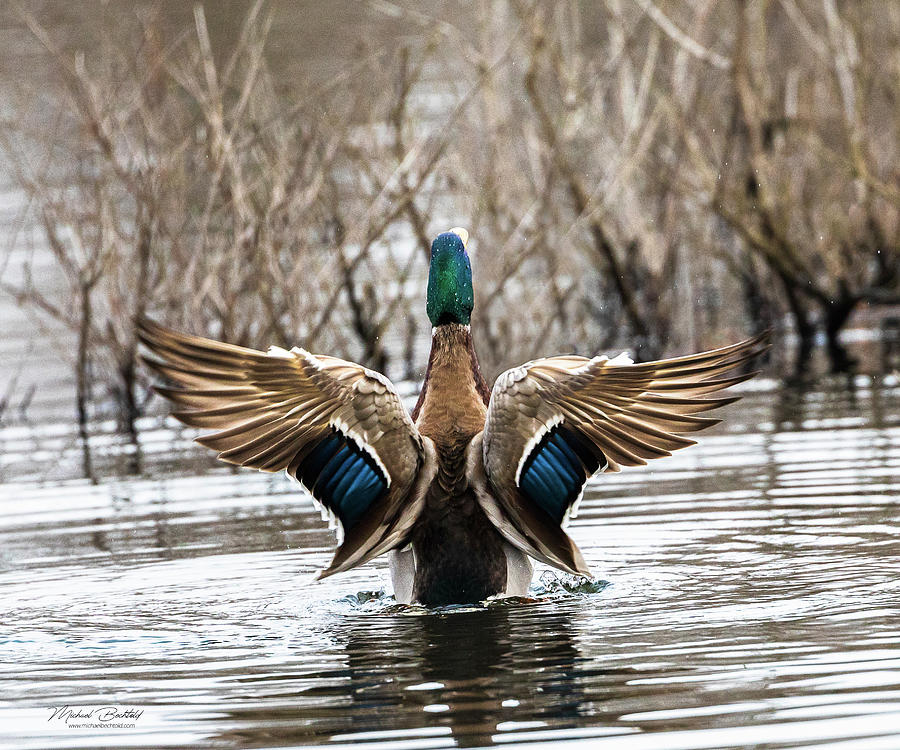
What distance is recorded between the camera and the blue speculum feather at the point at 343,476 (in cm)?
652

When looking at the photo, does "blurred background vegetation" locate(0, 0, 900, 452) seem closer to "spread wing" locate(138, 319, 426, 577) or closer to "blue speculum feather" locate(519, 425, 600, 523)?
"spread wing" locate(138, 319, 426, 577)

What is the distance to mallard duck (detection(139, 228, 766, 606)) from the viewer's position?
20.9 ft

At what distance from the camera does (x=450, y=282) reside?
23.6 ft

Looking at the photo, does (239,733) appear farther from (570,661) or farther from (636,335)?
Answer: (636,335)

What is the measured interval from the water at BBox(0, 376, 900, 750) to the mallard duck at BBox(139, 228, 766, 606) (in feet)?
1.01

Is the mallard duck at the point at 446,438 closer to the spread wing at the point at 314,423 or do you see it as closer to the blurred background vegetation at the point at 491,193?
the spread wing at the point at 314,423

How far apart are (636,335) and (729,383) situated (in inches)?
277

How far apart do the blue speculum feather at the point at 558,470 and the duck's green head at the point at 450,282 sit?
948mm

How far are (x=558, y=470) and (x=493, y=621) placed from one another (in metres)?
0.62

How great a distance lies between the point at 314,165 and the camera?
12.6m
